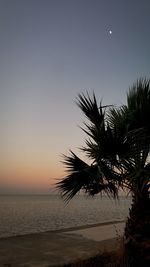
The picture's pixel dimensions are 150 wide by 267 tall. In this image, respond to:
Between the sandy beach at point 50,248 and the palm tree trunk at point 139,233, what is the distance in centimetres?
182

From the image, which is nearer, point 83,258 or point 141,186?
point 141,186

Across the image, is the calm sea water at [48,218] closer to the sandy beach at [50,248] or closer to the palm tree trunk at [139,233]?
the palm tree trunk at [139,233]

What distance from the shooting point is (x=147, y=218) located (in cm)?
570

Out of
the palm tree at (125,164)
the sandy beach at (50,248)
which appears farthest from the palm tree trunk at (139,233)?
the sandy beach at (50,248)

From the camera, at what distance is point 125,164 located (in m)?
5.56

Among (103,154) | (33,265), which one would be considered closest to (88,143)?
(103,154)

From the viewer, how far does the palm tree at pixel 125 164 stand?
5.24 m

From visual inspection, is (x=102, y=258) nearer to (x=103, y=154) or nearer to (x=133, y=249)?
(x=133, y=249)

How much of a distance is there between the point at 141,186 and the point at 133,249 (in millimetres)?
1209

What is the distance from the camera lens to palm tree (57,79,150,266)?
17.2ft

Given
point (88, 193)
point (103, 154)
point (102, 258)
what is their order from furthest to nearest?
1. point (102, 258)
2. point (88, 193)
3. point (103, 154)

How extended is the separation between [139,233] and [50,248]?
11.9ft

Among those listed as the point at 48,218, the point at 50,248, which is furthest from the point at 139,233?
the point at 48,218

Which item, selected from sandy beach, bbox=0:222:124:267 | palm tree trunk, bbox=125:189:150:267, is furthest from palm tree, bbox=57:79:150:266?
sandy beach, bbox=0:222:124:267
